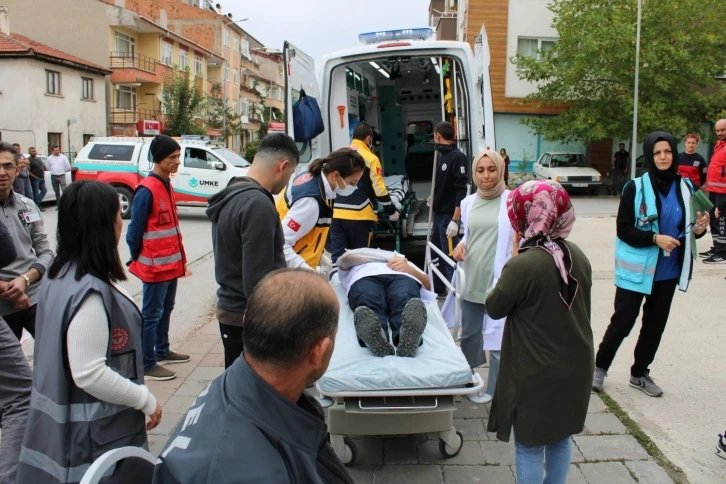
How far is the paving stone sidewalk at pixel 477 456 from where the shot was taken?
344cm

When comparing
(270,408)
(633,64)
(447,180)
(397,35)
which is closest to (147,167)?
(397,35)

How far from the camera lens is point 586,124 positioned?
74.3 ft

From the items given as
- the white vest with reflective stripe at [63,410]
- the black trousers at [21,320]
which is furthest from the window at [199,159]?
the white vest with reflective stripe at [63,410]

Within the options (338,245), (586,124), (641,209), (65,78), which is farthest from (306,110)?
(65,78)

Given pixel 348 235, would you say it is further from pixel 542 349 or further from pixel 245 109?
pixel 245 109

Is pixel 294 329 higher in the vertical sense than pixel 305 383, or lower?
higher

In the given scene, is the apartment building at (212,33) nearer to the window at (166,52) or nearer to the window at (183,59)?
the window at (183,59)

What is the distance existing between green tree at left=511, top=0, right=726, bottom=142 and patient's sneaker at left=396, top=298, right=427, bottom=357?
20740 millimetres

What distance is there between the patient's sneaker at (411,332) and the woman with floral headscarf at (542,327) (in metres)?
0.87

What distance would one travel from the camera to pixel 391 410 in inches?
129

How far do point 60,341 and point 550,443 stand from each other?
2012mm

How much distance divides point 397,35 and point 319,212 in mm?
4563

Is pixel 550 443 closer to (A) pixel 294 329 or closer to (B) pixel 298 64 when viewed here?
(A) pixel 294 329

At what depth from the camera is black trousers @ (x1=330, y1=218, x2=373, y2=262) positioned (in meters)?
6.55
